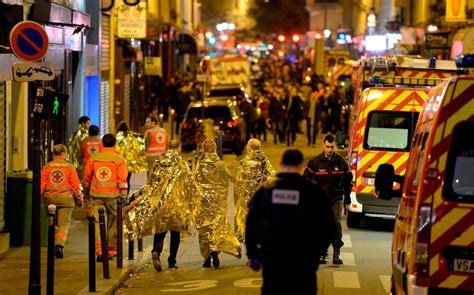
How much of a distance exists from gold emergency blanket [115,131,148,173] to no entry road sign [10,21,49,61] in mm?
9088

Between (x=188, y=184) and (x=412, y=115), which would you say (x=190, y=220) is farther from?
(x=412, y=115)

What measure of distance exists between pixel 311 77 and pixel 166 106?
13.1 meters

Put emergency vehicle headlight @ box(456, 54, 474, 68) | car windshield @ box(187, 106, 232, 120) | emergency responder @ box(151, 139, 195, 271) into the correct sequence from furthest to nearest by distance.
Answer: car windshield @ box(187, 106, 232, 120) < emergency responder @ box(151, 139, 195, 271) < emergency vehicle headlight @ box(456, 54, 474, 68)

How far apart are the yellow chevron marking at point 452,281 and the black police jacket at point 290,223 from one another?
3.25 feet

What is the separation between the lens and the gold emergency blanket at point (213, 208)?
48.9 feet

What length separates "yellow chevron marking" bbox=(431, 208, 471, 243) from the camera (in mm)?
8438

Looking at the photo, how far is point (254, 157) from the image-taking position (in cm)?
1504

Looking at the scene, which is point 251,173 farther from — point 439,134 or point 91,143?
point 439,134

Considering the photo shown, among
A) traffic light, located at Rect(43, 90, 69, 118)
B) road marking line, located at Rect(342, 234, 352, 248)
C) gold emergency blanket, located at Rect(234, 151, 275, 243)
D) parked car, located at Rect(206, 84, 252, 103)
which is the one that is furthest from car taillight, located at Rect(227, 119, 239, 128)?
traffic light, located at Rect(43, 90, 69, 118)

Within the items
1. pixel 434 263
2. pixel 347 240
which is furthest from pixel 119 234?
pixel 434 263

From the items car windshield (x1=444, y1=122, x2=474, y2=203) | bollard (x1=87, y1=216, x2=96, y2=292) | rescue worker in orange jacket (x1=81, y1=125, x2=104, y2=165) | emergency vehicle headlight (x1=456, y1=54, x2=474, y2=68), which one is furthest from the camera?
rescue worker in orange jacket (x1=81, y1=125, x2=104, y2=165)

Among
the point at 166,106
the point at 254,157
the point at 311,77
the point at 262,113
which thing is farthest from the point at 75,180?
the point at 311,77

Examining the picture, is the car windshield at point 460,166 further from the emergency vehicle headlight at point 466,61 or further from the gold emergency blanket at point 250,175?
the gold emergency blanket at point 250,175

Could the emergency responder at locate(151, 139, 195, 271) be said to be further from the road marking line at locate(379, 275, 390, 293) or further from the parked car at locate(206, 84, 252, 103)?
the parked car at locate(206, 84, 252, 103)
